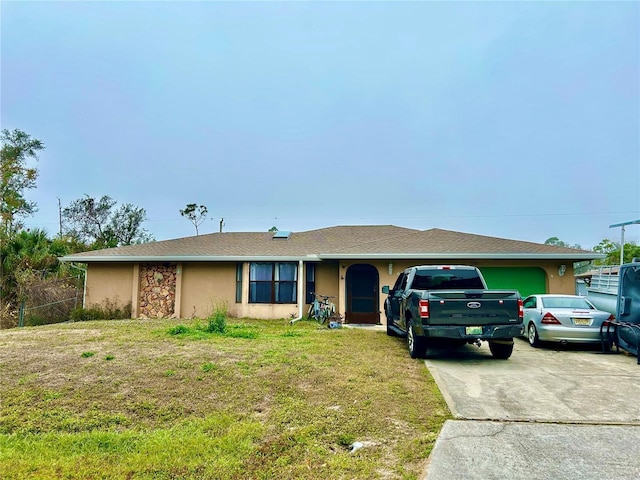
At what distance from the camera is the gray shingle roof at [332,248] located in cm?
1294

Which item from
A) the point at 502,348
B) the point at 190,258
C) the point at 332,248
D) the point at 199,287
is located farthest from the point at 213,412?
the point at 199,287

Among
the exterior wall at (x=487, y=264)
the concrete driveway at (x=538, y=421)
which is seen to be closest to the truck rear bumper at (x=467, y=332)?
the concrete driveway at (x=538, y=421)

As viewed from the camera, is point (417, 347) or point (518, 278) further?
point (518, 278)

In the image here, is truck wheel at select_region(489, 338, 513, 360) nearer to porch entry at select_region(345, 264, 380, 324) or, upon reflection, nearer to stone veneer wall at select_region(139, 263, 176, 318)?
porch entry at select_region(345, 264, 380, 324)

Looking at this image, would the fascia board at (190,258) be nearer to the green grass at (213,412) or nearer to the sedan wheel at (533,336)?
the green grass at (213,412)

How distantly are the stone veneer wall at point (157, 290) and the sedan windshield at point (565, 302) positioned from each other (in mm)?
12654

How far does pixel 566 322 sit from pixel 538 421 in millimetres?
5886

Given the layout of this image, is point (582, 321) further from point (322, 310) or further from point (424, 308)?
point (322, 310)

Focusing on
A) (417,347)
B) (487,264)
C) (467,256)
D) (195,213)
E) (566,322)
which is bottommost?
(417,347)

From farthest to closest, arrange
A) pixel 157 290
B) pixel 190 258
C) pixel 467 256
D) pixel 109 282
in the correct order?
pixel 109 282 → pixel 157 290 → pixel 190 258 → pixel 467 256

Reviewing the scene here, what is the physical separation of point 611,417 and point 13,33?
17635mm

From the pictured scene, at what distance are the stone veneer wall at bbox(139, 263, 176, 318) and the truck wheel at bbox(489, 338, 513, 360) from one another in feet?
38.3

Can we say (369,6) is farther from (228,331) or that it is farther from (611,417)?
(611,417)

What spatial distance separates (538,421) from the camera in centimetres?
418
